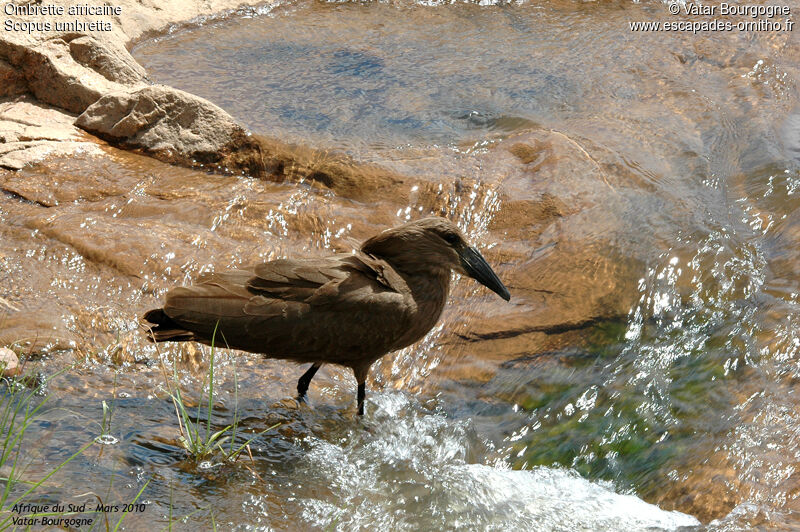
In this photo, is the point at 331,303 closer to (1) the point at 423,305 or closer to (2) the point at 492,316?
(1) the point at 423,305

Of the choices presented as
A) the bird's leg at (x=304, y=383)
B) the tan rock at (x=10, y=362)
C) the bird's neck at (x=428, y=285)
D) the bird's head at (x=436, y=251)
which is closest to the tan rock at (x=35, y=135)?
the tan rock at (x=10, y=362)

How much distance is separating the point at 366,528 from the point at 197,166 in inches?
139

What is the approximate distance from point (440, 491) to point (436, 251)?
4.26ft

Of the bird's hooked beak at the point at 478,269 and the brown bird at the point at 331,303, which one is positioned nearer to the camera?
the brown bird at the point at 331,303

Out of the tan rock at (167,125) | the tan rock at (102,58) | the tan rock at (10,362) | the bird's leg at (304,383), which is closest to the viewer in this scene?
the tan rock at (10,362)

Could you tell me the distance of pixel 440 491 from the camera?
3.93 metres

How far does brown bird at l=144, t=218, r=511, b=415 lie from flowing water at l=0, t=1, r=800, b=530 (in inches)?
15.3

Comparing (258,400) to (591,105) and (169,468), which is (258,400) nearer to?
(169,468)

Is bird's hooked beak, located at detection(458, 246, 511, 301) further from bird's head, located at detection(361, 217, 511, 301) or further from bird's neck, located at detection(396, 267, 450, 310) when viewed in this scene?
bird's neck, located at detection(396, 267, 450, 310)

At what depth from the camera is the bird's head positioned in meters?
4.49

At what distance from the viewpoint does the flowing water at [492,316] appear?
12.2 ft

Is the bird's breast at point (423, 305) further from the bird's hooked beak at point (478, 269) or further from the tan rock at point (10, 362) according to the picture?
the tan rock at point (10, 362)

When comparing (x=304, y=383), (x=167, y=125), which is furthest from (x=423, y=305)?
(x=167, y=125)

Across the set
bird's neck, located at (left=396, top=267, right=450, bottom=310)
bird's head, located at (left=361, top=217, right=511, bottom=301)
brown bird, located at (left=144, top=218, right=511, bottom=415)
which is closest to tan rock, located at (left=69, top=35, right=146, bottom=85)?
brown bird, located at (left=144, top=218, right=511, bottom=415)
